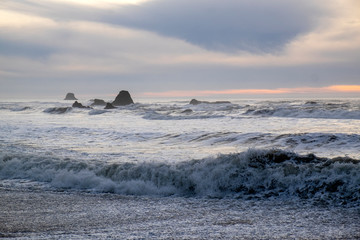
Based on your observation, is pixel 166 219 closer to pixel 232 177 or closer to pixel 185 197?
pixel 185 197

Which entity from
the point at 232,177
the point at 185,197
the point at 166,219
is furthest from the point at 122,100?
the point at 166,219

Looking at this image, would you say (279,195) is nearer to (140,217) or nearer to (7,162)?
(140,217)

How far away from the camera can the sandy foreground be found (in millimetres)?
4820

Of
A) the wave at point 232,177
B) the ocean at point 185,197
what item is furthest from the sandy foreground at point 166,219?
the wave at point 232,177

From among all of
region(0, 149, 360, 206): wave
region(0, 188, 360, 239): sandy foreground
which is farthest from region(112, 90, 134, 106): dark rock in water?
region(0, 188, 360, 239): sandy foreground

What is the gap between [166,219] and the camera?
5609 mm

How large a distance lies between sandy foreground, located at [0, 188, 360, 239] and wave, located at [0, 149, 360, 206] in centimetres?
61

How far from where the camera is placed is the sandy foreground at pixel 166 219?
4820 mm

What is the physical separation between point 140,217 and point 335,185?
4.03m

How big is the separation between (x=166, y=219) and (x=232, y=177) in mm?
2790

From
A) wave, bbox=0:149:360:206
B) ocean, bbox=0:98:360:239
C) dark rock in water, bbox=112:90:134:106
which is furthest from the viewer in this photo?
dark rock in water, bbox=112:90:134:106

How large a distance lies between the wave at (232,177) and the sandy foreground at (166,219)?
0.61 m

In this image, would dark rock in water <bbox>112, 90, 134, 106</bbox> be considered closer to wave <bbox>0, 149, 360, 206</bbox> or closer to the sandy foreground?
wave <bbox>0, 149, 360, 206</bbox>

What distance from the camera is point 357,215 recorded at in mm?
5691
